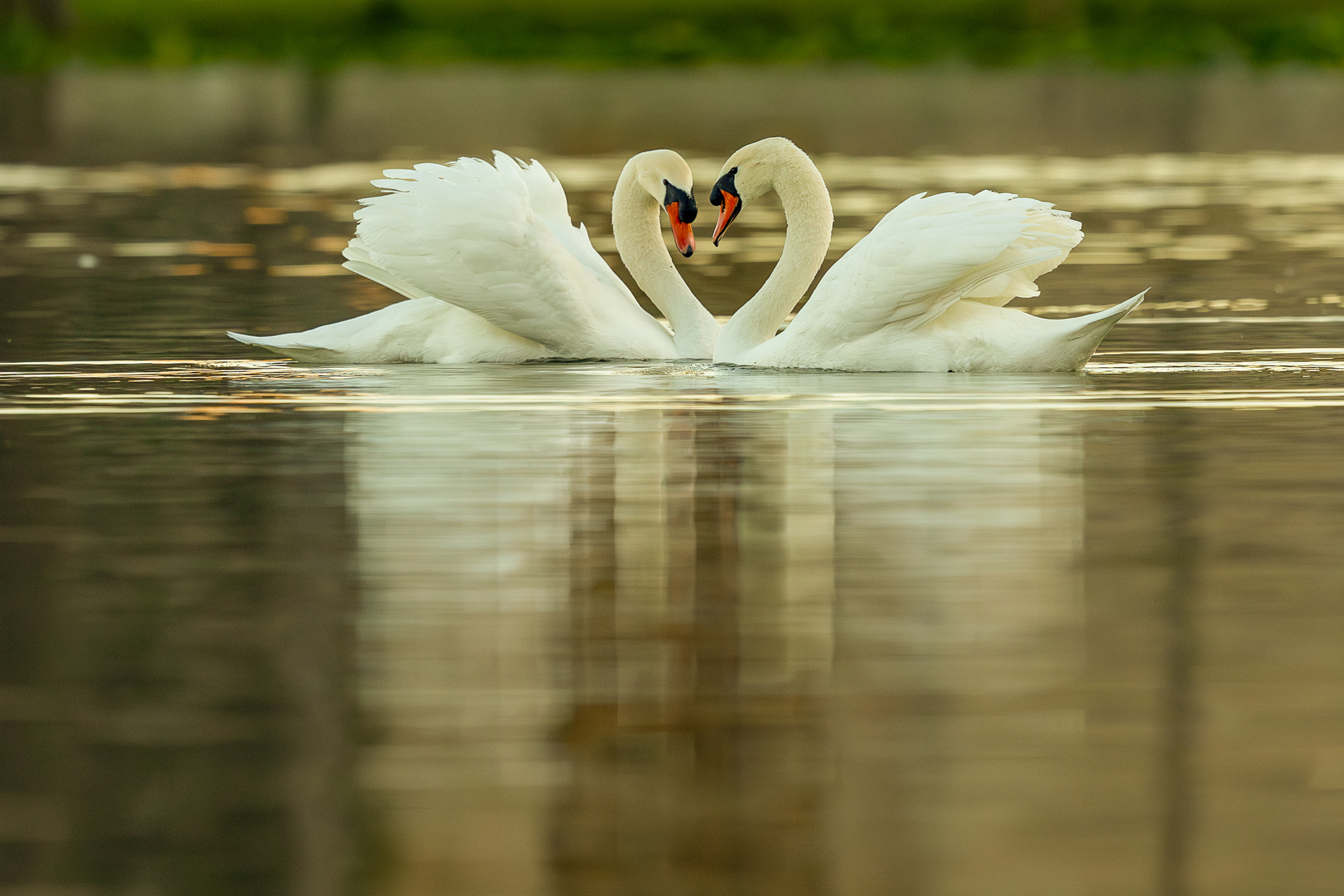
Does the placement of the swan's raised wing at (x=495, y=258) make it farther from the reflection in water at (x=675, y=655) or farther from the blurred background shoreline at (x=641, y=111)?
the blurred background shoreline at (x=641, y=111)

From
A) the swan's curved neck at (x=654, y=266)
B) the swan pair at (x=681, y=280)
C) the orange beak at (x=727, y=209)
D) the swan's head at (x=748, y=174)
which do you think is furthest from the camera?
the swan's curved neck at (x=654, y=266)

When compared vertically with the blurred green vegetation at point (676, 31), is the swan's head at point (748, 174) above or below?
below

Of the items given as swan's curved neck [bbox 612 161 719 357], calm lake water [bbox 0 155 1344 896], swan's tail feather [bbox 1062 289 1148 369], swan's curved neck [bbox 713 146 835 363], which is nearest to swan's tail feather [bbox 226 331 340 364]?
calm lake water [bbox 0 155 1344 896]

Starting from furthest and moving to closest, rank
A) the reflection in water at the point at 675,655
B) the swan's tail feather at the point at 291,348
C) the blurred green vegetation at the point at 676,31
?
the blurred green vegetation at the point at 676,31 → the swan's tail feather at the point at 291,348 → the reflection in water at the point at 675,655

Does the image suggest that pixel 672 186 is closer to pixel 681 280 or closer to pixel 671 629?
pixel 681 280

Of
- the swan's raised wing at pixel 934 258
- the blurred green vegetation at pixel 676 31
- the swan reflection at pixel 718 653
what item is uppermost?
the blurred green vegetation at pixel 676 31

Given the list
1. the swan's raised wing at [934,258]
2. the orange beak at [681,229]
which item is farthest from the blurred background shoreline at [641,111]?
the swan's raised wing at [934,258]

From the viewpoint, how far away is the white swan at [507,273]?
35.4 feet

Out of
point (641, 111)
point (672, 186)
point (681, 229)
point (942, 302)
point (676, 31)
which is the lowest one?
point (942, 302)

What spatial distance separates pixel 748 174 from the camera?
11.4 meters

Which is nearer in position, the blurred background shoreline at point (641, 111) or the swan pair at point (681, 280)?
the swan pair at point (681, 280)

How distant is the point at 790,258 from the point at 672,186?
2.41 ft

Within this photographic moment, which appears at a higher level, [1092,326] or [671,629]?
[1092,326]

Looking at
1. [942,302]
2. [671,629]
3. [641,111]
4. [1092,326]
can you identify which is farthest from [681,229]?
[641,111]
